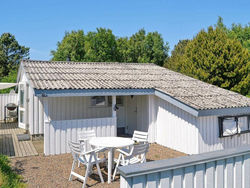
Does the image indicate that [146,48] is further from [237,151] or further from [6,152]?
[237,151]

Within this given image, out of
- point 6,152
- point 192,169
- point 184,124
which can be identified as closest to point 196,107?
point 184,124

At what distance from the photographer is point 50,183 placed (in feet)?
19.4

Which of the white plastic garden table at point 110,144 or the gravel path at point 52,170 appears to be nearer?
the gravel path at point 52,170

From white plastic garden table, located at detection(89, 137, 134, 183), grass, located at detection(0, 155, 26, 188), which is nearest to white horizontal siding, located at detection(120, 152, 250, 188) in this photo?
white plastic garden table, located at detection(89, 137, 134, 183)

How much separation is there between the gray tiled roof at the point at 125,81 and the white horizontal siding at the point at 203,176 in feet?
17.0

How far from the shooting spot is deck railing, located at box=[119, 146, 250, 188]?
233cm

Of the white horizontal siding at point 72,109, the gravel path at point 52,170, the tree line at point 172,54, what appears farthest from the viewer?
the tree line at point 172,54

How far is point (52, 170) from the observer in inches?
273

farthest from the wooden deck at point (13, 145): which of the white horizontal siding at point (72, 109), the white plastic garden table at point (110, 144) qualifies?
the white plastic garden table at point (110, 144)

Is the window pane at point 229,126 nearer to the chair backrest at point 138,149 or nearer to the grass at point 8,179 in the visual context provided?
the chair backrest at point 138,149

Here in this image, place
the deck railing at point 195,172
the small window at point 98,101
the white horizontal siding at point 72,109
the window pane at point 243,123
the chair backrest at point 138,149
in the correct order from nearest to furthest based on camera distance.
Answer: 1. the deck railing at point 195,172
2. the chair backrest at point 138,149
3. the window pane at point 243,123
4. the white horizontal siding at point 72,109
5. the small window at point 98,101

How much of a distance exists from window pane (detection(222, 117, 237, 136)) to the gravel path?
1982 mm

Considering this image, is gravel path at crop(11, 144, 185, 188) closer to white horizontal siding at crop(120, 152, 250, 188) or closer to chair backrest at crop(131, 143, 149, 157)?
chair backrest at crop(131, 143, 149, 157)

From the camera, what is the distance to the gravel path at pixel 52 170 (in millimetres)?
5902
